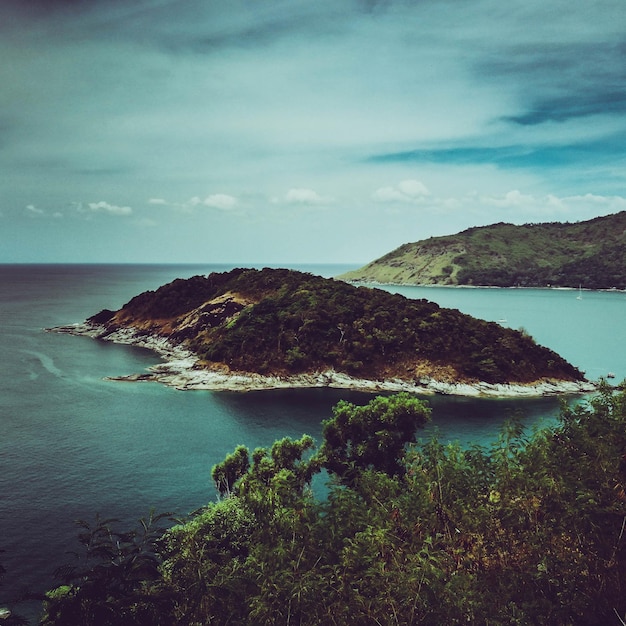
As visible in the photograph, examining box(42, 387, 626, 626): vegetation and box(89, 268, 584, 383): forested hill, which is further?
box(89, 268, 584, 383): forested hill

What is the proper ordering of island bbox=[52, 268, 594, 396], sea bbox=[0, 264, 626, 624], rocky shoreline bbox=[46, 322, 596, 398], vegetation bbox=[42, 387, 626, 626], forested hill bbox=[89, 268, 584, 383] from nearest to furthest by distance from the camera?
vegetation bbox=[42, 387, 626, 626] → sea bbox=[0, 264, 626, 624] → rocky shoreline bbox=[46, 322, 596, 398] → island bbox=[52, 268, 594, 396] → forested hill bbox=[89, 268, 584, 383]

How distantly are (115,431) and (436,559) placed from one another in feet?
188

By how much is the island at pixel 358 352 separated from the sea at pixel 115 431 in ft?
15.9

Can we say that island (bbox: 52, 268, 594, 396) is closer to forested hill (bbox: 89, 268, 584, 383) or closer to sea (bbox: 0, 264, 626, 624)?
forested hill (bbox: 89, 268, 584, 383)

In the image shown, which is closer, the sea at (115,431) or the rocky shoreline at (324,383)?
the sea at (115,431)

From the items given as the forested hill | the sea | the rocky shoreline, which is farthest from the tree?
the forested hill

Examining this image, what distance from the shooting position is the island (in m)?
87.7

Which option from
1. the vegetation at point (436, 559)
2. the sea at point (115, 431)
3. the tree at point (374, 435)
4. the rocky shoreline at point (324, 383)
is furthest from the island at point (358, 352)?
the vegetation at point (436, 559)

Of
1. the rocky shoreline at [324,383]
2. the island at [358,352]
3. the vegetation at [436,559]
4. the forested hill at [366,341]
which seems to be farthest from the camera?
the forested hill at [366,341]

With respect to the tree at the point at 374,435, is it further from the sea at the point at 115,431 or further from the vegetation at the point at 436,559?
the vegetation at the point at 436,559

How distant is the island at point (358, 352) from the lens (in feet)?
288

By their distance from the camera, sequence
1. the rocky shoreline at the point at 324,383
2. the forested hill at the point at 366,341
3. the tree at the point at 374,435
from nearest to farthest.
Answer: the tree at the point at 374,435, the rocky shoreline at the point at 324,383, the forested hill at the point at 366,341

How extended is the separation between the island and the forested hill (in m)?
0.19

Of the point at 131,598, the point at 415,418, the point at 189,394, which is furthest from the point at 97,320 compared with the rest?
the point at 131,598
